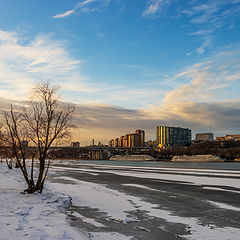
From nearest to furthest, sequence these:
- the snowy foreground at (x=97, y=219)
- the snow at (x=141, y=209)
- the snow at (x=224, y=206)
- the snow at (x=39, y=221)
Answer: the snow at (x=39, y=221) < the snowy foreground at (x=97, y=219) < the snow at (x=141, y=209) < the snow at (x=224, y=206)

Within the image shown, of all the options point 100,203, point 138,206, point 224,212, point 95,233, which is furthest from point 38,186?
point 224,212

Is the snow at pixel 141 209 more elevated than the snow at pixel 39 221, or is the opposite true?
the snow at pixel 39 221

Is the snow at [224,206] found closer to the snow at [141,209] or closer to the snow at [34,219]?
the snow at [141,209]

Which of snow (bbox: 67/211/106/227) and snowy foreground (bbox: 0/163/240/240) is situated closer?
snowy foreground (bbox: 0/163/240/240)

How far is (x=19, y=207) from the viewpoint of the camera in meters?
14.4

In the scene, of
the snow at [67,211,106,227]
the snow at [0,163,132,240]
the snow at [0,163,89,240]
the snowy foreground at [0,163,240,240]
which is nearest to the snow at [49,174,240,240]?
the snowy foreground at [0,163,240,240]

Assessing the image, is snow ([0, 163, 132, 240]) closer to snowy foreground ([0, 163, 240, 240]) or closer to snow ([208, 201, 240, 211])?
snowy foreground ([0, 163, 240, 240])

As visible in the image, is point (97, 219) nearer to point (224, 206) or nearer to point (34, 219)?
point (34, 219)

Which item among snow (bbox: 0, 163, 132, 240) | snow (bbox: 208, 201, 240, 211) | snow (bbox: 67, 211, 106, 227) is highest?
snow (bbox: 0, 163, 132, 240)

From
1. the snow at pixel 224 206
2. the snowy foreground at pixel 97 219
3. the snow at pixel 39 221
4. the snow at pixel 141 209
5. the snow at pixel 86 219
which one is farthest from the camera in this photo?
the snow at pixel 224 206

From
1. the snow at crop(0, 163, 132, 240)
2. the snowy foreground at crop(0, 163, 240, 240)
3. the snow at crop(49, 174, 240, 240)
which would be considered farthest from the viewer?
the snow at crop(49, 174, 240, 240)

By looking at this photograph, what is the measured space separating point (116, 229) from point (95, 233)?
3.48 feet

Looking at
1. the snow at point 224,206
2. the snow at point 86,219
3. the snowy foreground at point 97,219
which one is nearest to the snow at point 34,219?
the snowy foreground at point 97,219

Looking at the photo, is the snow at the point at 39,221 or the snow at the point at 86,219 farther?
the snow at the point at 86,219
